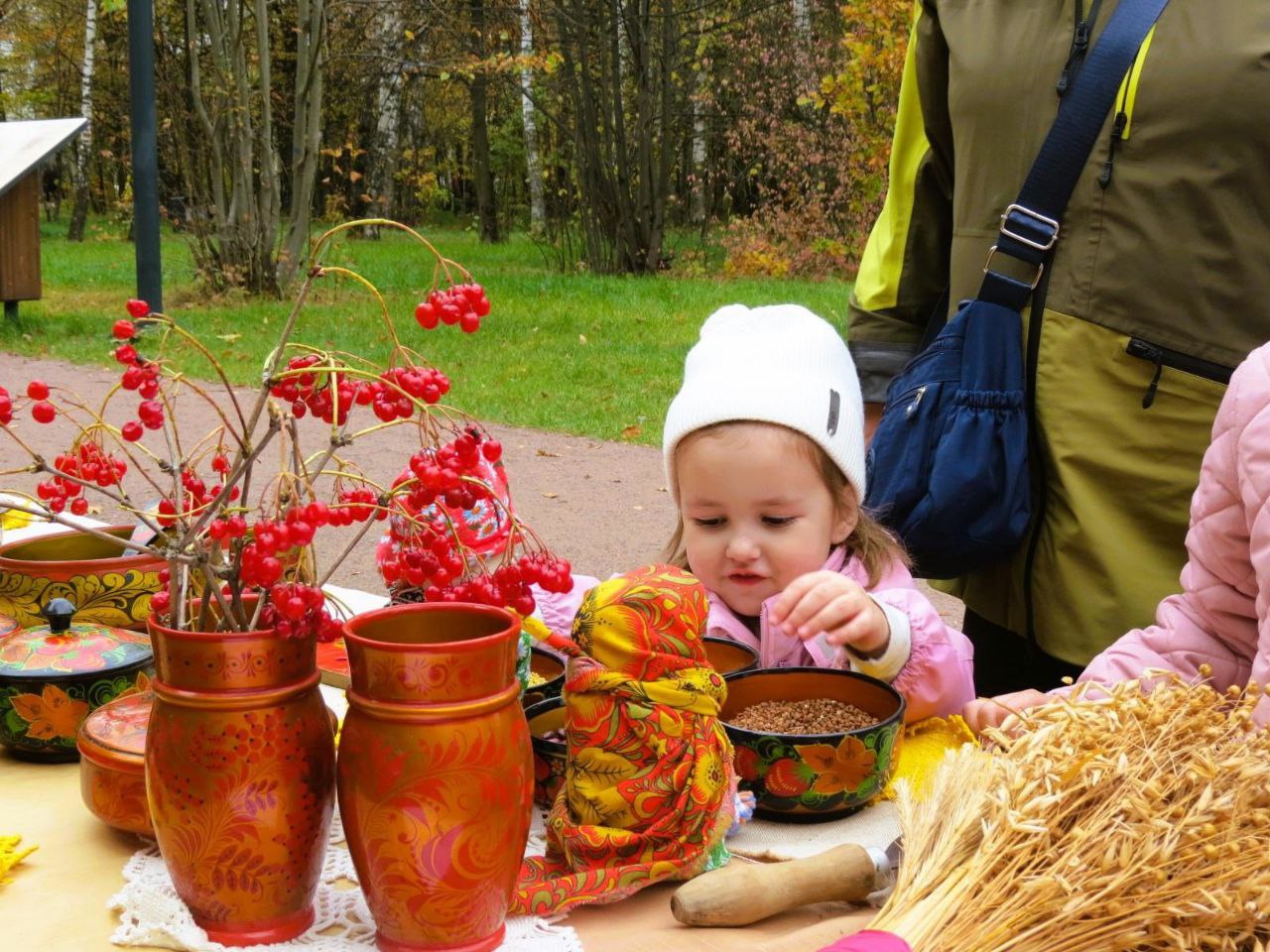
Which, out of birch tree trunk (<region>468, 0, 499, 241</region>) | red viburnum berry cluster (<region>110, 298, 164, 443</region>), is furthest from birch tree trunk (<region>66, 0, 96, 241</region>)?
red viburnum berry cluster (<region>110, 298, 164, 443</region>)

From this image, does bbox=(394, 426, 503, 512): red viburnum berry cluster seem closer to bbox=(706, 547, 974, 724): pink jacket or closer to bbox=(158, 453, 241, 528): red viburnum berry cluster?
bbox=(158, 453, 241, 528): red viburnum berry cluster

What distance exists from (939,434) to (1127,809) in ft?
3.86

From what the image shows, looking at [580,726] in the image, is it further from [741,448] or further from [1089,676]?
[741,448]

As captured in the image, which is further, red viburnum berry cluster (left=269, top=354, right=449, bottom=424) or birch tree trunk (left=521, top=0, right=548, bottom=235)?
birch tree trunk (left=521, top=0, right=548, bottom=235)

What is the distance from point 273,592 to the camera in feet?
3.59

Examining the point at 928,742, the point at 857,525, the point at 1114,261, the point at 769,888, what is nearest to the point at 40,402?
the point at 769,888

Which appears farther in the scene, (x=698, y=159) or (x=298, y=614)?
(x=698, y=159)

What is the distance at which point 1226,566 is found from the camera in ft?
4.71

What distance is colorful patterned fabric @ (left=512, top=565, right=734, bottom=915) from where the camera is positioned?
1.25 meters

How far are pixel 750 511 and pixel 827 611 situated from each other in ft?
1.19

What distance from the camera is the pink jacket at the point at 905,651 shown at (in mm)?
1778

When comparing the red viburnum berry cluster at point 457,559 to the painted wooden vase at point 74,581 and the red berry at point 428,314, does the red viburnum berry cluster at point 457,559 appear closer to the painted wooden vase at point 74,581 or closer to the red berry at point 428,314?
the red berry at point 428,314

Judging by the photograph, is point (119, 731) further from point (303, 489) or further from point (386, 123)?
point (386, 123)

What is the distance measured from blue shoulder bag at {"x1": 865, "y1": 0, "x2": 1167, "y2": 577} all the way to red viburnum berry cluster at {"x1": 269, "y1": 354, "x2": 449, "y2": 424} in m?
1.18
